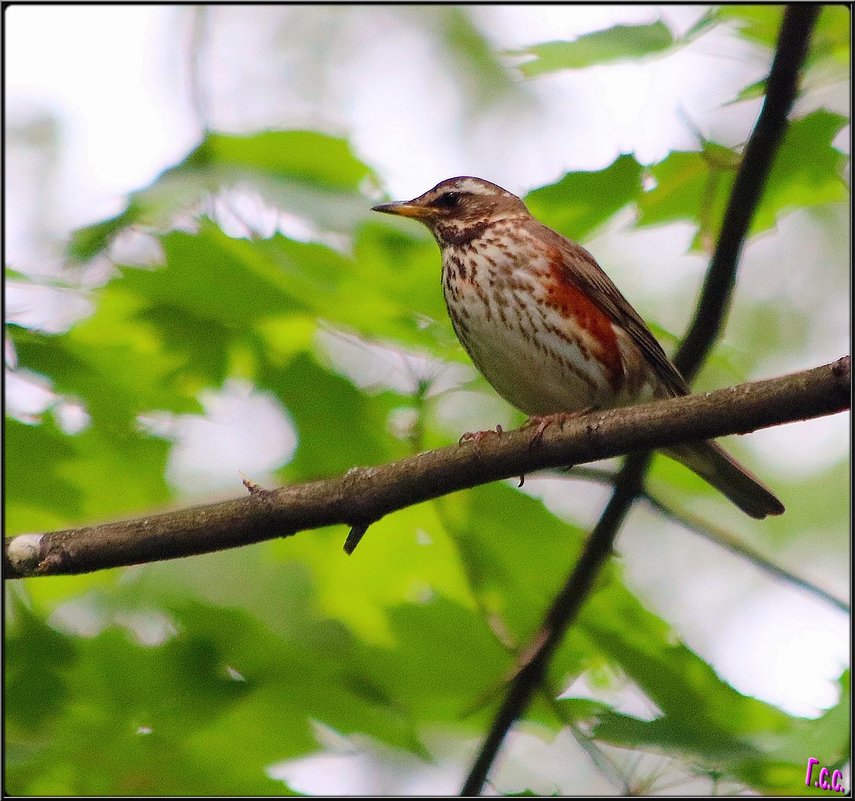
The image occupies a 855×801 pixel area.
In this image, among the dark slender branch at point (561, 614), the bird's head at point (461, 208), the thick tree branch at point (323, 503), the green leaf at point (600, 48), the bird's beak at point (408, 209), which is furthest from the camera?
the bird's head at point (461, 208)

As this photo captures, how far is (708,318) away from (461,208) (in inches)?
83.9

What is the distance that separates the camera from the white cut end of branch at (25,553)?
3732 mm

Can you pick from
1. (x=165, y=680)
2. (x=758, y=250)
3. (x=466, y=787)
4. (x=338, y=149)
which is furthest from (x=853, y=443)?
(x=758, y=250)

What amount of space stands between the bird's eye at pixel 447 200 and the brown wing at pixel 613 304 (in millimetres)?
733

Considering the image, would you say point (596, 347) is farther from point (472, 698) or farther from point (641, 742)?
point (641, 742)

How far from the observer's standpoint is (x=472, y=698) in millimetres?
4375

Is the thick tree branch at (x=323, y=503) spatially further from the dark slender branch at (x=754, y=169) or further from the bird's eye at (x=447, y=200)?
the bird's eye at (x=447, y=200)

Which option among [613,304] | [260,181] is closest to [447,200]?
[613,304]

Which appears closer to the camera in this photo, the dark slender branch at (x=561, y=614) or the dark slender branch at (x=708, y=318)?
the dark slender branch at (x=708, y=318)

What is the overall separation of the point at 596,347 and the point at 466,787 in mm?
2154

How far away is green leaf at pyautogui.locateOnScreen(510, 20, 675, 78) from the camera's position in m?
4.06

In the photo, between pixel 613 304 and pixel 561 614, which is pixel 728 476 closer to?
pixel 613 304

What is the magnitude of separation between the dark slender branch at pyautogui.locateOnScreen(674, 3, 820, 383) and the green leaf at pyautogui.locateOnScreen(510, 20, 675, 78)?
44 cm

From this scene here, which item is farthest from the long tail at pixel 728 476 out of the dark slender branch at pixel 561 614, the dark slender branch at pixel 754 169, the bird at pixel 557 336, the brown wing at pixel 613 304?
the dark slender branch at pixel 754 169
